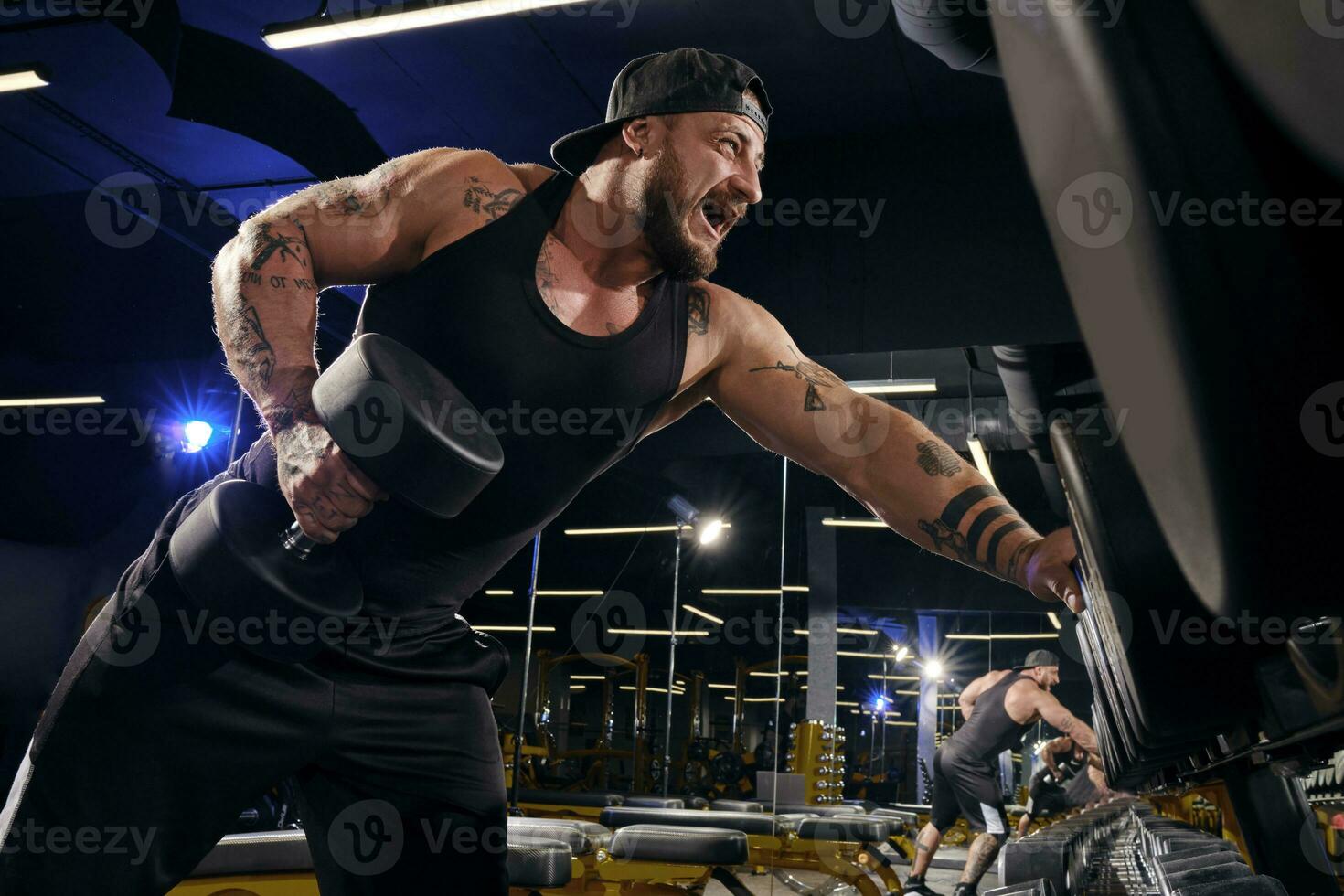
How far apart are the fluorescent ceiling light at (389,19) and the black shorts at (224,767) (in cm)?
277

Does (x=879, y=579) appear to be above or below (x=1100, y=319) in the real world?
above

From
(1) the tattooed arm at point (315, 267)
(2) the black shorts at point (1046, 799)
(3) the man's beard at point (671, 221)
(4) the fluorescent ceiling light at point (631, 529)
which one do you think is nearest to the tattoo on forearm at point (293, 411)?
(1) the tattooed arm at point (315, 267)

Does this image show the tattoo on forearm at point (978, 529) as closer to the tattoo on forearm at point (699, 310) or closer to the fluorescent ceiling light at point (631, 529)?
the tattoo on forearm at point (699, 310)

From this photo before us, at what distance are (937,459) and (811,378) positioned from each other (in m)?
0.28

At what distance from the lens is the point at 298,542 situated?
1.08 metres

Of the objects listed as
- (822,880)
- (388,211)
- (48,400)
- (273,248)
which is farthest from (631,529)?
(273,248)

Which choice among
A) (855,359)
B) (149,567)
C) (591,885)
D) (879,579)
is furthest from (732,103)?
(879,579)

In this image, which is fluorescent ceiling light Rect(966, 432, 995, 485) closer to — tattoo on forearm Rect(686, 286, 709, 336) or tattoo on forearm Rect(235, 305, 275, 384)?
tattoo on forearm Rect(686, 286, 709, 336)

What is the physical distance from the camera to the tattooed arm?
3.41 feet

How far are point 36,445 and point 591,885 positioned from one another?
5468 mm

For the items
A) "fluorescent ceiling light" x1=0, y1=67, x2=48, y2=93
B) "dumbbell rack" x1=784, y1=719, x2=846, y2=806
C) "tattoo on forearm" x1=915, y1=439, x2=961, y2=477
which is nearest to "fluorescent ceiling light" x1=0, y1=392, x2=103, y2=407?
"fluorescent ceiling light" x1=0, y1=67, x2=48, y2=93

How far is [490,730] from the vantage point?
148 cm

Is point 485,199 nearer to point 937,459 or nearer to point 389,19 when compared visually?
point 937,459

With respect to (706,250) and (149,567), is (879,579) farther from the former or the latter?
(149,567)
